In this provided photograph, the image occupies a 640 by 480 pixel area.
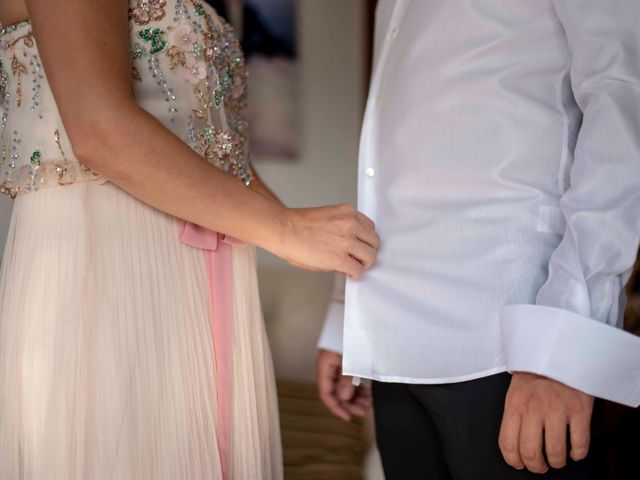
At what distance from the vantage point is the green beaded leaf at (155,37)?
1.09 metres

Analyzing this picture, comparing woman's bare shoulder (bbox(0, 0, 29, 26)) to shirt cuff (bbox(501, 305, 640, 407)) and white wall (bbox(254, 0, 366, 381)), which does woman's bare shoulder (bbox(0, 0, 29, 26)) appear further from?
white wall (bbox(254, 0, 366, 381))

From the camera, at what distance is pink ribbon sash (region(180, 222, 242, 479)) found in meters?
1.12

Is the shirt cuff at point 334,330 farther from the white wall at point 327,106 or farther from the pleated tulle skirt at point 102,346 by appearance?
the white wall at point 327,106

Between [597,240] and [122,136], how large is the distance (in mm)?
573

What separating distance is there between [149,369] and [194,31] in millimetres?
465

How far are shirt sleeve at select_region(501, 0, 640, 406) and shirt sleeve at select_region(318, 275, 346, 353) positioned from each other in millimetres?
475

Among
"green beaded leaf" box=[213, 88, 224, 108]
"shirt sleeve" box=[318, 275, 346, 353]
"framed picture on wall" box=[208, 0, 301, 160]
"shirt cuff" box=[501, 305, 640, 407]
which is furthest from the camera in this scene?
"framed picture on wall" box=[208, 0, 301, 160]

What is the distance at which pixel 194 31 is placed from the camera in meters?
1.13

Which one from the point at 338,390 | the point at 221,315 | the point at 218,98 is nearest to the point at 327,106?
the point at 338,390

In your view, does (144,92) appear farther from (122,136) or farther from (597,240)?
(597,240)

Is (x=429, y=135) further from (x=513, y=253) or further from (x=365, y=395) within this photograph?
(x=365, y=395)

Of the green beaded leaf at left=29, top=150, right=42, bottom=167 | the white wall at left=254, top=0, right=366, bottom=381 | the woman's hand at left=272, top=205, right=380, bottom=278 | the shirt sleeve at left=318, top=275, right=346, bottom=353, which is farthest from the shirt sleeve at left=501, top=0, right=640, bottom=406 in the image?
the white wall at left=254, top=0, right=366, bottom=381

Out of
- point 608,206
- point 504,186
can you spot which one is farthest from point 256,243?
point 608,206

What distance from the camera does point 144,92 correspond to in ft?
3.62
